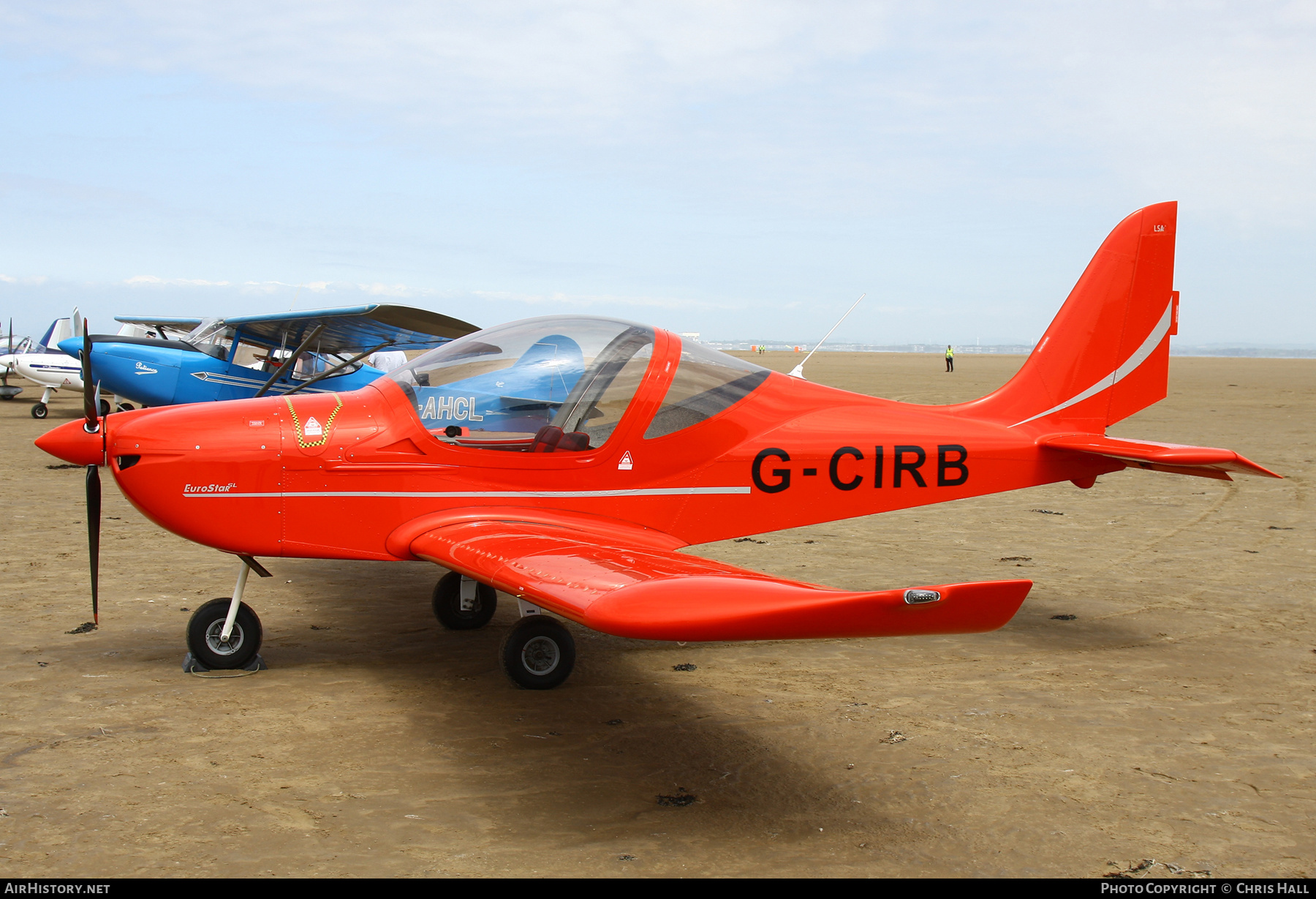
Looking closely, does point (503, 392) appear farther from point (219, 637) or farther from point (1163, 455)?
point (1163, 455)

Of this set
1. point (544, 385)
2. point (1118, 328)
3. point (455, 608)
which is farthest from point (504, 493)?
point (1118, 328)

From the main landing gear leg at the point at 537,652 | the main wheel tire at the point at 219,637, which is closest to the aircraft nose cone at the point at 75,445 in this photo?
the main wheel tire at the point at 219,637

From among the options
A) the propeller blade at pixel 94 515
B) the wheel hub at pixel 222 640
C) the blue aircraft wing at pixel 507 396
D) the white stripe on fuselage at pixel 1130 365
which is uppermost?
the white stripe on fuselage at pixel 1130 365

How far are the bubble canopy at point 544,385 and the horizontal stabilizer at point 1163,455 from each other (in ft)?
7.43

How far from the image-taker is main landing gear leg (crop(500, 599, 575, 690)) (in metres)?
4.93

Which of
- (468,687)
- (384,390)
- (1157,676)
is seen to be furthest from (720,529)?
(1157,676)

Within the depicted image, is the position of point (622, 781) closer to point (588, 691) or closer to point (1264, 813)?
point (588, 691)

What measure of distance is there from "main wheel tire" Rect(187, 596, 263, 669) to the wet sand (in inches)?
6.1

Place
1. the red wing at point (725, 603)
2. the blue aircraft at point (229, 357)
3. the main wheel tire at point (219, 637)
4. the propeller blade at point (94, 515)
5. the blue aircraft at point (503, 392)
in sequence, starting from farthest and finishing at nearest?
the blue aircraft at point (229, 357) → the blue aircraft at point (503, 392) → the main wheel tire at point (219, 637) → the propeller blade at point (94, 515) → the red wing at point (725, 603)

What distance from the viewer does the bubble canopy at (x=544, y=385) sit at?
5.27m

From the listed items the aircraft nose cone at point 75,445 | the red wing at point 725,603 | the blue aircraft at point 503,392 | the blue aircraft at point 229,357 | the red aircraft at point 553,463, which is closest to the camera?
the red wing at point 725,603

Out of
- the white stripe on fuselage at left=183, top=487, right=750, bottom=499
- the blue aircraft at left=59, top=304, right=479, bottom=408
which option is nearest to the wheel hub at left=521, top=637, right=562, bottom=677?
the white stripe on fuselage at left=183, top=487, right=750, bottom=499

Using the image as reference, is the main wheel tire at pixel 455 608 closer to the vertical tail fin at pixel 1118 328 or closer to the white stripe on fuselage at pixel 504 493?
the white stripe on fuselage at pixel 504 493
